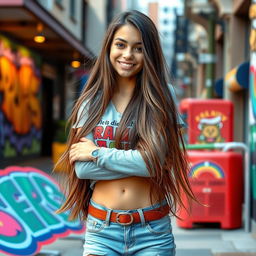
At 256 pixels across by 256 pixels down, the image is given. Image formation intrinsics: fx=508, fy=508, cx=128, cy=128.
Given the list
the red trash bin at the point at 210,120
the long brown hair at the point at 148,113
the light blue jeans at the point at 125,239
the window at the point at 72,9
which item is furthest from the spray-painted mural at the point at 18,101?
the light blue jeans at the point at 125,239

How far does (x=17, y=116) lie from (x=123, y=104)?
13.6 meters

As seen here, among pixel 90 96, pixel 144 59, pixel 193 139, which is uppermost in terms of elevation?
pixel 144 59

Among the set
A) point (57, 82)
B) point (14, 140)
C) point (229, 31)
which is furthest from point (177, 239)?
point (57, 82)

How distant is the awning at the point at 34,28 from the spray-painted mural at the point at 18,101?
375mm

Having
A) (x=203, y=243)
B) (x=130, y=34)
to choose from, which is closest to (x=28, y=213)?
(x=203, y=243)

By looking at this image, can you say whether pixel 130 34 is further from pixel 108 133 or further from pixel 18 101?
pixel 18 101

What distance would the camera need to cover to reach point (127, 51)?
7.73 feet

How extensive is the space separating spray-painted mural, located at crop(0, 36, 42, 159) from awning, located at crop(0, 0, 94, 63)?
14.8 inches

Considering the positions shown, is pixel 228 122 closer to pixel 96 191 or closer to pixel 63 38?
pixel 96 191

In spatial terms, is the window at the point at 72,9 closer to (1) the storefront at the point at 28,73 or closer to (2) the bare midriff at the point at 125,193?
(1) the storefront at the point at 28,73

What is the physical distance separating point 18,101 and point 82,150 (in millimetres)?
13768

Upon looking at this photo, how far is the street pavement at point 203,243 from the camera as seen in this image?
5422 mm

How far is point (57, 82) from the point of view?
73.2ft

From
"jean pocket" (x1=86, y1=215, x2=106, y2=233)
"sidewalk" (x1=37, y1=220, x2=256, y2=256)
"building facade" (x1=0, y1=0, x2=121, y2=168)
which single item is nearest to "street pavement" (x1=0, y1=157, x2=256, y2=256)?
"sidewalk" (x1=37, y1=220, x2=256, y2=256)
